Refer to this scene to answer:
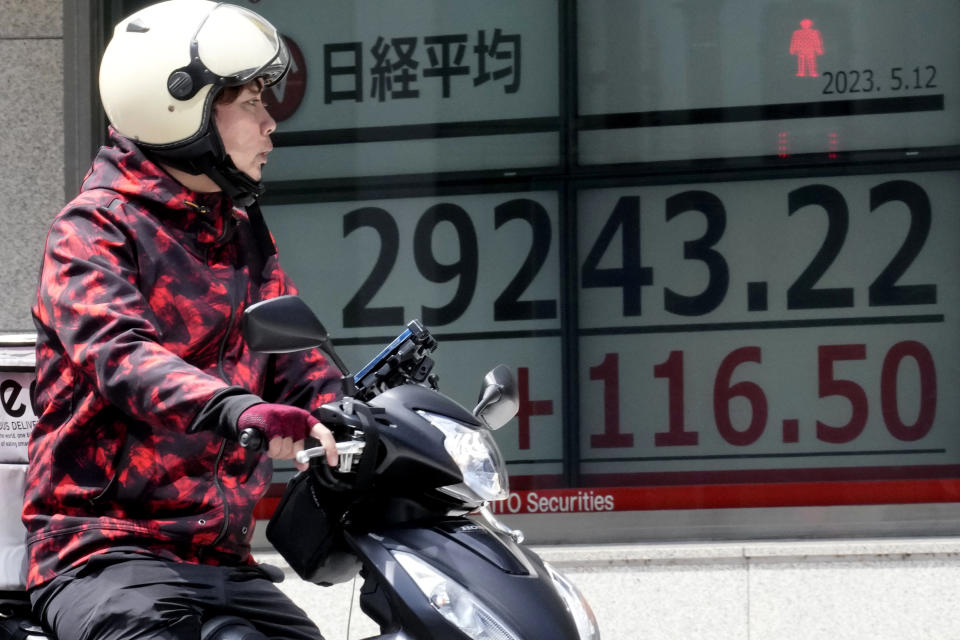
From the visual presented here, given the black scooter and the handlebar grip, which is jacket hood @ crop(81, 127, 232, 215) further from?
the handlebar grip

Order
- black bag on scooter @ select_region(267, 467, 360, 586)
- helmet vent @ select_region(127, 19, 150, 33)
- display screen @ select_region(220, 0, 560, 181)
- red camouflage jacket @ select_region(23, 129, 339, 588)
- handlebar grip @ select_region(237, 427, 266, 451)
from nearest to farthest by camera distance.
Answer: handlebar grip @ select_region(237, 427, 266, 451) < red camouflage jacket @ select_region(23, 129, 339, 588) < black bag on scooter @ select_region(267, 467, 360, 586) < helmet vent @ select_region(127, 19, 150, 33) < display screen @ select_region(220, 0, 560, 181)

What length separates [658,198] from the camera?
19.8ft

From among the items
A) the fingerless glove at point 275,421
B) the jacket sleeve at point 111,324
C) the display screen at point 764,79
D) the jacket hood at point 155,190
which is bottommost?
the fingerless glove at point 275,421

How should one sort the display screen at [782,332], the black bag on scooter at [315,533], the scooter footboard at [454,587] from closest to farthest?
the scooter footboard at [454,587]
the black bag on scooter at [315,533]
the display screen at [782,332]

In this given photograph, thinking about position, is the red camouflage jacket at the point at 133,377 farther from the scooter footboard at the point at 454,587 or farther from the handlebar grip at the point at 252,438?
the scooter footboard at the point at 454,587

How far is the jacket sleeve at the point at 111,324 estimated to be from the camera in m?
2.24

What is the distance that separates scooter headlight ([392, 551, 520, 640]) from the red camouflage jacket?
1.42 feet

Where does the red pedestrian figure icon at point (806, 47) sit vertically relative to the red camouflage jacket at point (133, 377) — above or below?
above

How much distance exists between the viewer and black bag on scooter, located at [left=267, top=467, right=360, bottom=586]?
246 centimetres

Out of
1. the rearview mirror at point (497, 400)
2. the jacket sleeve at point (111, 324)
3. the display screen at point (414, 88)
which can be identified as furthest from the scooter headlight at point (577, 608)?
the display screen at point (414, 88)

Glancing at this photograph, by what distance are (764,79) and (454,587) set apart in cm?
423

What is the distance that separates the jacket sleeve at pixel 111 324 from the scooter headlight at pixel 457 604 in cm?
43

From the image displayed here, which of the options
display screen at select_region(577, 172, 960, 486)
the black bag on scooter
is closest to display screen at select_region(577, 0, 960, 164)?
display screen at select_region(577, 172, 960, 486)

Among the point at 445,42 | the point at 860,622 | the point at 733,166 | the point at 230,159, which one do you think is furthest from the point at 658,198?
the point at 230,159
